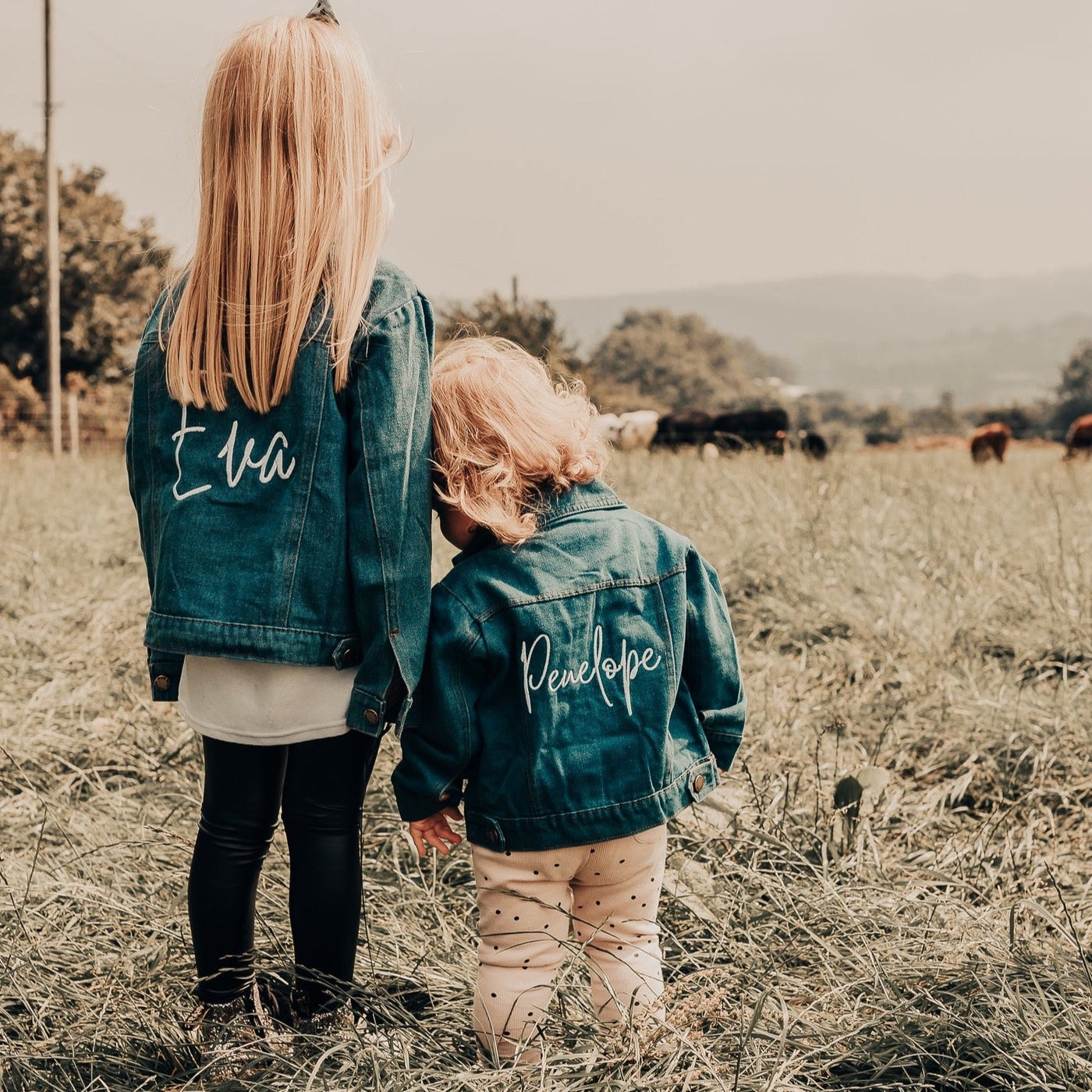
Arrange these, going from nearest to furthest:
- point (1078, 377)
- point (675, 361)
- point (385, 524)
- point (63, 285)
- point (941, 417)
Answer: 1. point (385, 524)
2. point (63, 285)
3. point (1078, 377)
4. point (941, 417)
5. point (675, 361)

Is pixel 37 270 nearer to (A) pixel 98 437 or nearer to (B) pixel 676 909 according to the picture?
(A) pixel 98 437

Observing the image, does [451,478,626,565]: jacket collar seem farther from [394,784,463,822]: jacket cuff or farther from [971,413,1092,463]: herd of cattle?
[971,413,1092,463]: herd of cattle

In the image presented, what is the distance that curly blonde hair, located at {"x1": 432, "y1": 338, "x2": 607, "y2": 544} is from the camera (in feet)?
5.48

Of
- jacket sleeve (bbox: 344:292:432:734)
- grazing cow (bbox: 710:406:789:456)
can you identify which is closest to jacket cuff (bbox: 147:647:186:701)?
jacket sleeve (bbox: 344:292:432:734)

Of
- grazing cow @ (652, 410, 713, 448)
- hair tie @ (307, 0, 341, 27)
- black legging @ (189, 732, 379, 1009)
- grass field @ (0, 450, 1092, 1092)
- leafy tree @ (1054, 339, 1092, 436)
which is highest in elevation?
leafy tree @ (1054, 339, 1092, 436)

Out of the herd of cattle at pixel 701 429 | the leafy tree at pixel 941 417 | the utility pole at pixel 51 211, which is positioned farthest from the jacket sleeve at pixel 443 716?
the leafy tree at pixel 941 417

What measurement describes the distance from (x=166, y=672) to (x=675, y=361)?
A: 8408cm

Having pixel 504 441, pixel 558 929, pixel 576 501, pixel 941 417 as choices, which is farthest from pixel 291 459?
pixel 941 417

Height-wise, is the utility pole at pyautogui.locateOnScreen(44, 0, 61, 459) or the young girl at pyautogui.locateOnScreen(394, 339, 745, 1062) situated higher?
the utility pole at pyautogui.locateOnScreen(44, 0, 61, 459)

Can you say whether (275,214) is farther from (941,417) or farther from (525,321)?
(941,417)

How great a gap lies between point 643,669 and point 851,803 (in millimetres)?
937

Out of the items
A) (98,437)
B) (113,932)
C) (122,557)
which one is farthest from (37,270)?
(113,932)

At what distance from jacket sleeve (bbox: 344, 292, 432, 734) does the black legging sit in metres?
0.13

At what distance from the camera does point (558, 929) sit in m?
1.73
